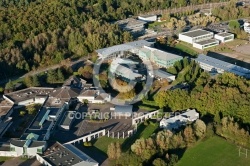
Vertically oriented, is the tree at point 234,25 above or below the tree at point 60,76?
below

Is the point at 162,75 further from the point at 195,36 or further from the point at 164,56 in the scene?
the point at 195,36

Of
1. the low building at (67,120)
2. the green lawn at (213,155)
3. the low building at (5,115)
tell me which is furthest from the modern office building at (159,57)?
the low building at (5,115)

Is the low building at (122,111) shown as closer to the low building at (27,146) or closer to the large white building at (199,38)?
the low building at (27,146)


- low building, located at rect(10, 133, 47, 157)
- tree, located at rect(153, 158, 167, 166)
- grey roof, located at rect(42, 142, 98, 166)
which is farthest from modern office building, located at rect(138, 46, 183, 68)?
low building, located at rect(10, 133, 47, 157)

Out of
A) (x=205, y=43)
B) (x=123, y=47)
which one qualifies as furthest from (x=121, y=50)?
(x=205, y=43)

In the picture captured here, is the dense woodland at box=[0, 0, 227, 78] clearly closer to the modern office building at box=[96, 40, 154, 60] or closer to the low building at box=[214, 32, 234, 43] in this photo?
the modern office building at box=[96, 40, 154, 60]

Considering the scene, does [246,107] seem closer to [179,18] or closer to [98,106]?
[98,106]

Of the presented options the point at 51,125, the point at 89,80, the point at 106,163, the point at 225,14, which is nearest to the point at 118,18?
the point at 225,14
